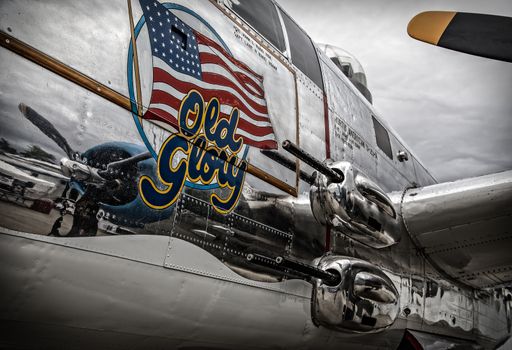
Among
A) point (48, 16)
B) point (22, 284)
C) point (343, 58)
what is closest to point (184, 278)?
point (22, 284)

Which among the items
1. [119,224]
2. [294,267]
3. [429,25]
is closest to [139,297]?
[119,224]

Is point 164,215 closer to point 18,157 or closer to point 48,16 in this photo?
point 18,157

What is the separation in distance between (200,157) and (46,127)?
0.90m

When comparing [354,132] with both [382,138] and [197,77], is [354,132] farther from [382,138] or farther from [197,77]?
[197,77]

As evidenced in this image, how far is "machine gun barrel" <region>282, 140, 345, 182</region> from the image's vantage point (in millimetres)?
2777

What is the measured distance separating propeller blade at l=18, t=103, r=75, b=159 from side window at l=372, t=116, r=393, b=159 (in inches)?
160

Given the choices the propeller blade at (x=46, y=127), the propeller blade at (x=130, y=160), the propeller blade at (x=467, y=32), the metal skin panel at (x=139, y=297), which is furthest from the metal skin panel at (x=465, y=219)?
the propeller blade at (x=46, y=127)

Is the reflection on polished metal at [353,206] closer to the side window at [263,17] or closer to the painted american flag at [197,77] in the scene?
the painted american flag at [197,77]

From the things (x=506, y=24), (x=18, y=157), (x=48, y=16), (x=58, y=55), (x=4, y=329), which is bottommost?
(x=4, y=329)

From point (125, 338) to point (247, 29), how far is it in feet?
7.52

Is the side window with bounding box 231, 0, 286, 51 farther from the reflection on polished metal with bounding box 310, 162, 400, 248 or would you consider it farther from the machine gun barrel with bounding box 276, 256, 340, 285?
the machine gun barrel with bounding box 276, 256, 340, 285

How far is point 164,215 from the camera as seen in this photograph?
90.4 inches

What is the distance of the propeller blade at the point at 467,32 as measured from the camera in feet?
12.1

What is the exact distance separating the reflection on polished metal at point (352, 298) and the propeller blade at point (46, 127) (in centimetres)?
215
